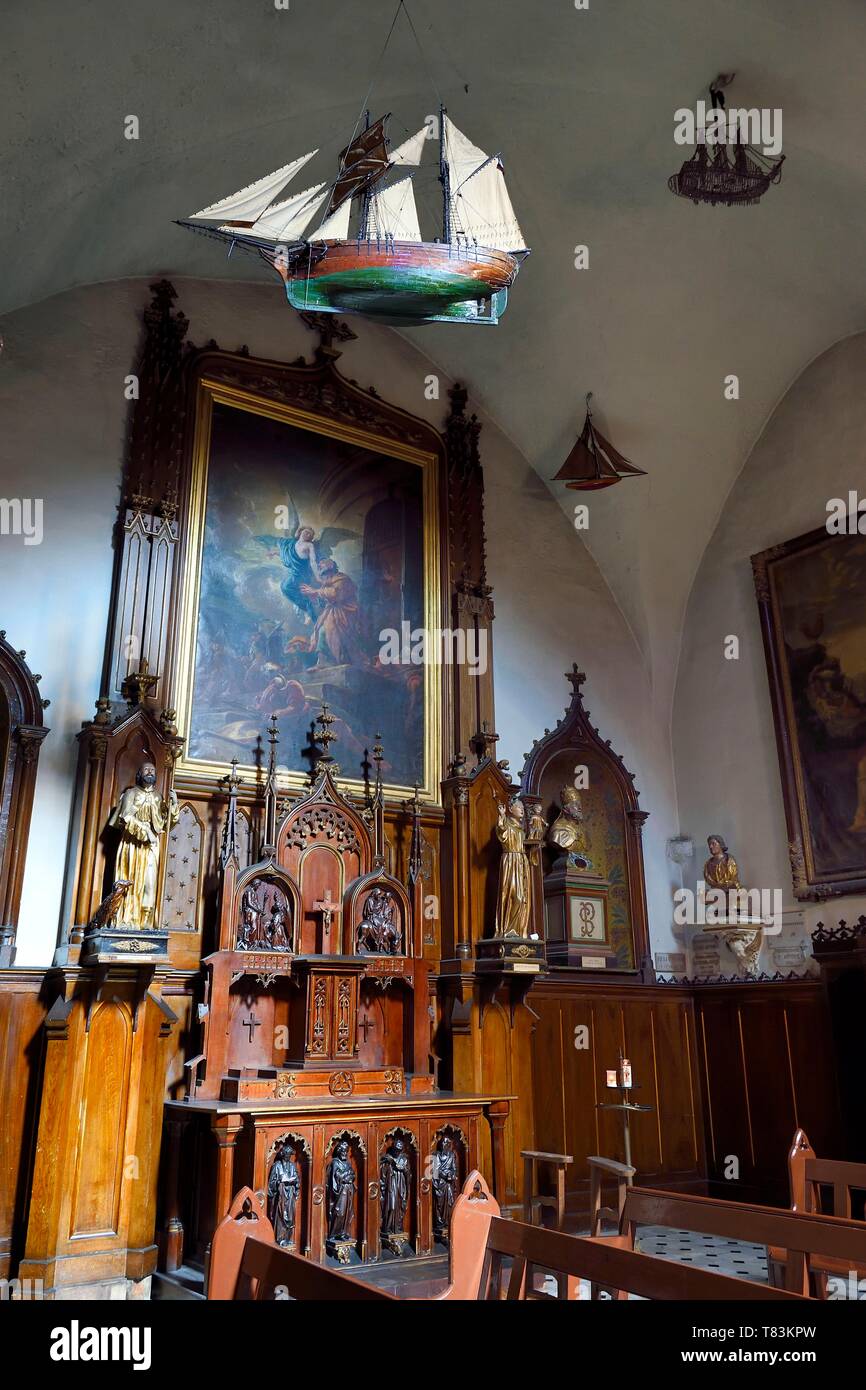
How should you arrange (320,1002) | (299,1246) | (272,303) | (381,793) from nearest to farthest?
(299,1246)
(320,1002)
(381,793)
(272,303)

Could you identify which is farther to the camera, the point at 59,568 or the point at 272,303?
the point at 272,303

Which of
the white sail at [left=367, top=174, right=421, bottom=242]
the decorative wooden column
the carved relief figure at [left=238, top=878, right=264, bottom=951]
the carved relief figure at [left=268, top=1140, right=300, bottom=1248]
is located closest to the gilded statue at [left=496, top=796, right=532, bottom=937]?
the carved relief figure at [left=238, top=878, right=264, bottom=951]

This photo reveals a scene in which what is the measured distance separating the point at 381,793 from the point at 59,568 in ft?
11.8

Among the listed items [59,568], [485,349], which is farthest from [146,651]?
[485,349]

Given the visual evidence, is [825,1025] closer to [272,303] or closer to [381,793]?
[381,793]

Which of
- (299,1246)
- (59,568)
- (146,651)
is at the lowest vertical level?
(299,1246)

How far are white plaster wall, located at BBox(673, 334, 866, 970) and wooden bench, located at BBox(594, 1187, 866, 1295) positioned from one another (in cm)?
668

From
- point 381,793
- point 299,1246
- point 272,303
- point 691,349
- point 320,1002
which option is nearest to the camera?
point 299,1246

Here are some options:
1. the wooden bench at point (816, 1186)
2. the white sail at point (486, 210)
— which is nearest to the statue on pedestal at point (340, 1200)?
the wooden bench at point (816, 1186)

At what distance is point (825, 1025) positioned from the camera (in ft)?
34.1

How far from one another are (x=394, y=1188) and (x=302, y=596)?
18.2 ft

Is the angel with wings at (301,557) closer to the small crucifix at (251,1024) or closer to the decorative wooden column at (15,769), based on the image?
the decorative wooden column at (15,769)

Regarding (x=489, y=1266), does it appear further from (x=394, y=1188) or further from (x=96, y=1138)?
(x=96, y=1138)

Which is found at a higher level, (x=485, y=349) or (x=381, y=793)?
(x=485, y=349)
